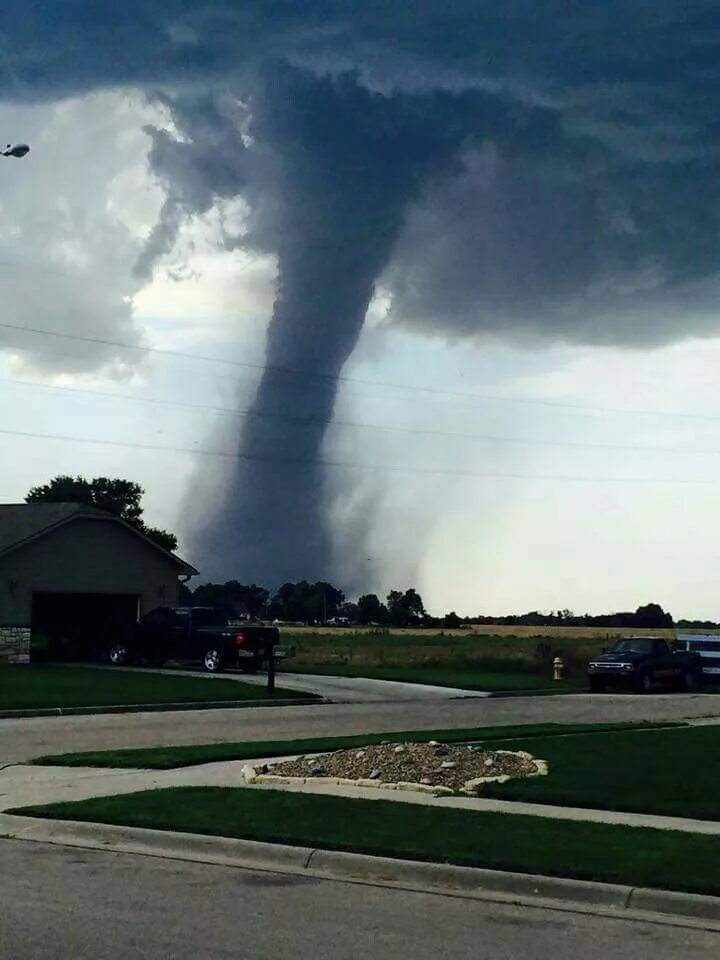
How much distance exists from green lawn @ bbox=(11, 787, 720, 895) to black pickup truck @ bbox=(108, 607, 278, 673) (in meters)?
25.9

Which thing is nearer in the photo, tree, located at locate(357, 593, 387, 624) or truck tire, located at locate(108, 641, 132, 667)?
truck tire, located at locate(108, 641, 132, 667)

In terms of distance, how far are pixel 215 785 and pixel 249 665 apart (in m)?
25.3

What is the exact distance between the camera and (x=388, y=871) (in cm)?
957

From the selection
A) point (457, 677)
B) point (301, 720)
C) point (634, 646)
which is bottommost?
point (301, 720)

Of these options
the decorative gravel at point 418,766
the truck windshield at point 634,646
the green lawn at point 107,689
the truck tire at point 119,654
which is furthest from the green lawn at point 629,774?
the truck tire at point 119,654

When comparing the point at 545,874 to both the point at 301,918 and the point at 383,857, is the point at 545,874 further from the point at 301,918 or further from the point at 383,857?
the point at 301,918

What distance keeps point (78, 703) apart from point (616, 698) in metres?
13.9

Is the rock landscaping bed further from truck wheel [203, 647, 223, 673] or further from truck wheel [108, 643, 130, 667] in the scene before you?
truck wheel [108, 643, 130, 667]

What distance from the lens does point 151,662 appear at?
4134 cm

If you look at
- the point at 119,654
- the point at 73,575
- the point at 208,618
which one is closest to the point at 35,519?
the point at 73,575

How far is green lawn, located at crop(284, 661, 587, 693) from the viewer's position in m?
36.3

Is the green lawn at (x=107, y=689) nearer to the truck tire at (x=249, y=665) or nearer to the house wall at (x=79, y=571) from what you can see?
the truck tire at (x=249, y=665)

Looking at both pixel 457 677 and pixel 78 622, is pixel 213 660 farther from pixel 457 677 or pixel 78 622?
pixel 78 622

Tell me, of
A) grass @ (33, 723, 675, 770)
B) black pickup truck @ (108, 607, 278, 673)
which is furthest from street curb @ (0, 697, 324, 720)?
black pickup truck @ (108, 607, 278, 673)
